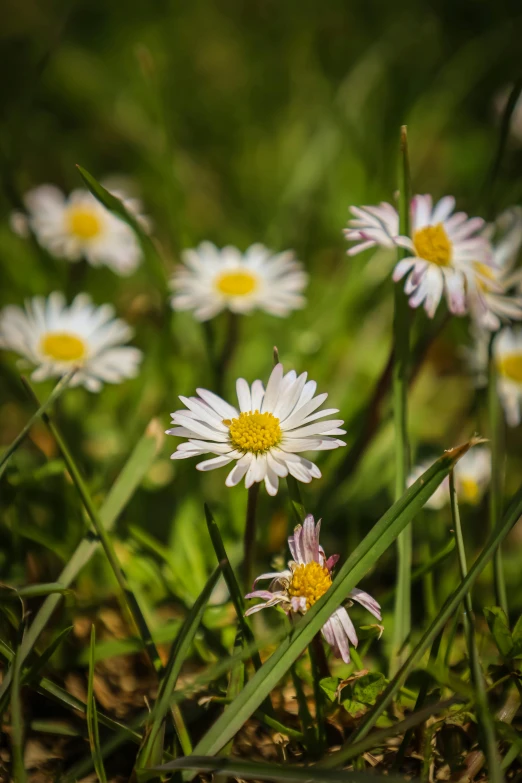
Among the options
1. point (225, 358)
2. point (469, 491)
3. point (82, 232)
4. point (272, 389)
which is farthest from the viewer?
point (82, 232)

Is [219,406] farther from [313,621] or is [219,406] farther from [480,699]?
[480,699]

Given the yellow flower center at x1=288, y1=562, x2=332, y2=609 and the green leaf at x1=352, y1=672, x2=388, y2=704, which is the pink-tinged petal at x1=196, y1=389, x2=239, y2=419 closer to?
the yellow flower center at x1=288, y1=562, x2=332, y2=609

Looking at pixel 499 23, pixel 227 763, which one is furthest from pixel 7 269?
pixel 499 23

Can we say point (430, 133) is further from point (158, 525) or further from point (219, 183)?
point (158, 525)

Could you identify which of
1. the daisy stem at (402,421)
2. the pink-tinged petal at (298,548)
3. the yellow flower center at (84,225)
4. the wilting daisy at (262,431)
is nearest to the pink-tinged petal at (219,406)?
the wilting daisy at (262,431)

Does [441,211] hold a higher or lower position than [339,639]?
higher

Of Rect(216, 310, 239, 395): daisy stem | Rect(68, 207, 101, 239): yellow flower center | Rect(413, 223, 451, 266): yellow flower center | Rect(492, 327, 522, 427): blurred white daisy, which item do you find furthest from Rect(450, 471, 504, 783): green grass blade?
Rect(68, 207, 101, 239): yellow flower center

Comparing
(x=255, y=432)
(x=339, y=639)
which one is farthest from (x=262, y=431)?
(x=339, y=639)

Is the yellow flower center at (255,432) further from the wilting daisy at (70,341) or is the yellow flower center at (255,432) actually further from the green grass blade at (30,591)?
the wilting daisy at (70,341)
